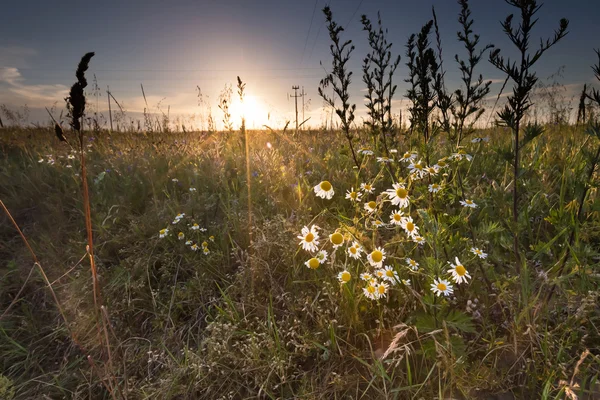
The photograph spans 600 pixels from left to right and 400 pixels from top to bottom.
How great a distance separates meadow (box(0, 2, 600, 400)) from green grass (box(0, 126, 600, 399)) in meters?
0.01

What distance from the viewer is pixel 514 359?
4.26 feet

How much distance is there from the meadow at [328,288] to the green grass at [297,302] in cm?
1

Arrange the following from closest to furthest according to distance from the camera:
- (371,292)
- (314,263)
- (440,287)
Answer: (440,287), (371,292), (314,263)

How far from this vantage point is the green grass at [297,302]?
→ 1311 millimetres

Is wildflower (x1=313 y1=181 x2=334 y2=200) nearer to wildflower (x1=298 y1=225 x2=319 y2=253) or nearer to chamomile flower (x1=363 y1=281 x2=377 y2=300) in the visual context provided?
wildflower (x1=298 y1=225 x2=319 y2=253)

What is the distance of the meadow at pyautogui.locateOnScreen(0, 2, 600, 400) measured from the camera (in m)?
1.30

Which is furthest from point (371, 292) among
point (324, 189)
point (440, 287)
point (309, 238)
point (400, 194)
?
point (324, 189)

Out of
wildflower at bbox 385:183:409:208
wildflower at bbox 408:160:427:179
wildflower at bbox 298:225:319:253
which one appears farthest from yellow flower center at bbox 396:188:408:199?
wildflower at bbox 298:225:319:253

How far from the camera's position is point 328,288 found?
1629mm

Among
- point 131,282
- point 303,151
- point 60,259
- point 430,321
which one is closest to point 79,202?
point 60,259

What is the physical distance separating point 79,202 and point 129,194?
0.49 meters

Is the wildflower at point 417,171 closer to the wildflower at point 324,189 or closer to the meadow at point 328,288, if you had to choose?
the meadow at point 328,288

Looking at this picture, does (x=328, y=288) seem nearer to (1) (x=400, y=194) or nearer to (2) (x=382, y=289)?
(2) (x=382, y=289)

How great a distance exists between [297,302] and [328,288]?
0.22 meters
